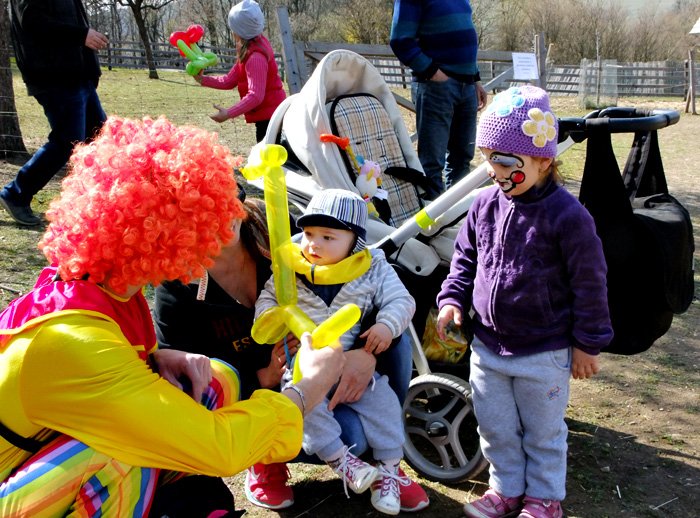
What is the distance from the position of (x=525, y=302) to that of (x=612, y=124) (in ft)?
2.11

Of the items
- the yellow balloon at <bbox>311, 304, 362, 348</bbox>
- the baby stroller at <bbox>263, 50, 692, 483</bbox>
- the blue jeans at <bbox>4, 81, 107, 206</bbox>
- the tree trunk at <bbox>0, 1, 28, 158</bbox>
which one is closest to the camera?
the yellow balloon at <bbox>311, 304, 362, 348</bbox>

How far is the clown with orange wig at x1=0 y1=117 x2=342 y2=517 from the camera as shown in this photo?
154 centimetres

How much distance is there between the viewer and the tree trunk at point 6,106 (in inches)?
289

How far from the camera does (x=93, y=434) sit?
159cm

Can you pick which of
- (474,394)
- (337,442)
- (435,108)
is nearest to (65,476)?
(337,442)

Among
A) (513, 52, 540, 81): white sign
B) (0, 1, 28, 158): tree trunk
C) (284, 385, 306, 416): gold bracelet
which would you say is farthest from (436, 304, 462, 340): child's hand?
(0, 1, 28, 158): tree trunk

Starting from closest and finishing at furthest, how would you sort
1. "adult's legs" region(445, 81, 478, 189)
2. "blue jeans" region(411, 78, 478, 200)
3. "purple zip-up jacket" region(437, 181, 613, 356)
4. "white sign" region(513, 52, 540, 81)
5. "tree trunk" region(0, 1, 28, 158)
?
1. "purple zip-up jacket" region(437, 181, 613, 356)
2. "blue jeans" region(411, 78, 478, 200)
3. "adult's legs" region(445, 81, 478, 189)
4. "tree trunk" region(0, 1, 28, 158)
5. "white sign" region(513, 52, 540, 81)

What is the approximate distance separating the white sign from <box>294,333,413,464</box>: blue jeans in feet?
18.5

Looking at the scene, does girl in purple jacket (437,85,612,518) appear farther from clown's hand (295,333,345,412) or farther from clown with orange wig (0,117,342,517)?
clown with orange wig (0,117,342,517)

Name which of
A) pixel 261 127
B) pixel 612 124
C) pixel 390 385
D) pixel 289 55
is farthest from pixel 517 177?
pixel 289 55

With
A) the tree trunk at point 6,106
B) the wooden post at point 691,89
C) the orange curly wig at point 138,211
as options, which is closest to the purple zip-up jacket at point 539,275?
the orange curly wig at point 138,211

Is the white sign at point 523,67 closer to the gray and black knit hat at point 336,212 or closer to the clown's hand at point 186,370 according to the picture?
the gray and black knit hat at point 336,212

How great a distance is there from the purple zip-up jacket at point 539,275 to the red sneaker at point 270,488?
860 millimetres

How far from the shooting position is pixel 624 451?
9.32ft
